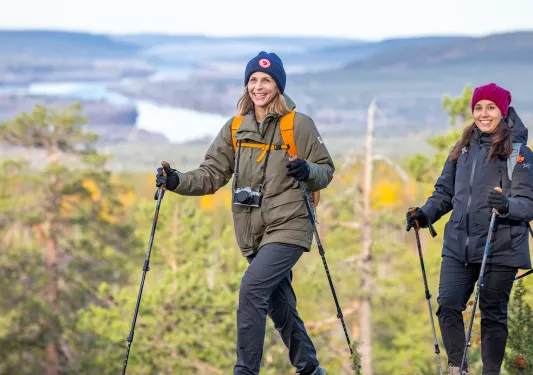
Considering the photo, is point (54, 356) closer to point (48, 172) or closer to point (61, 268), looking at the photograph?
point (61, 268)

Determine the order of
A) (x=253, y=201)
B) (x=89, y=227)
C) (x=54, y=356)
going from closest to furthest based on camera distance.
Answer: (x=253, y=201), (x=54, y=356), (x=89, y=227)

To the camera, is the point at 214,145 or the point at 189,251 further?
the point at 189,251

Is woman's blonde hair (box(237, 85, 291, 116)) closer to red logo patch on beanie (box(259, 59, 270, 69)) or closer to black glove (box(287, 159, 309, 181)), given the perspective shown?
red logo patch on beanie (box(259, 59, 270, 69))

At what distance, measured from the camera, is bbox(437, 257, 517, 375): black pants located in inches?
238

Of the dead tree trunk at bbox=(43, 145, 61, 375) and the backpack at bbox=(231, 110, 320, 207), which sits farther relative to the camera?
the dead tree trunk at bbox=(43, 145, 61, 375)

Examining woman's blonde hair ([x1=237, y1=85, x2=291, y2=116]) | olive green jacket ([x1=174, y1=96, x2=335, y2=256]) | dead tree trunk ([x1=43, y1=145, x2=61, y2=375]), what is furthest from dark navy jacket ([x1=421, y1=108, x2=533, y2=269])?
dead tree trunk ([x1=43, y1=145, x2=61, y2=375])

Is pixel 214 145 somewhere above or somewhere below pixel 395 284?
above

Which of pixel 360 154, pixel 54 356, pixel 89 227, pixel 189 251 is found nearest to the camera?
pixel 189 251

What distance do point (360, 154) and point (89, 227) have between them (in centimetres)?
1037

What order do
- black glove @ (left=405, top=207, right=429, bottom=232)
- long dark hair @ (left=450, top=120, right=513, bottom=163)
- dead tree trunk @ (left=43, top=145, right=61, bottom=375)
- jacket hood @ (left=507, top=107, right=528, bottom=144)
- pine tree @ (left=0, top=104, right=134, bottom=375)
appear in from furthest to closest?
pine tree @ (left=0, top=104, right=134, bottom=375)
dead tree trunk @ (left=43, top=145, right=61, bottom=375)
black glove @ (left=405, top=207, right=429, bottom=232)
jacket hood @ (left=507, top=107, right=528, bottom=144)
long dark hair @ (left=450, top=120, right=513, bottom=163)

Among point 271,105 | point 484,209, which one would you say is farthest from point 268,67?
point 484,209

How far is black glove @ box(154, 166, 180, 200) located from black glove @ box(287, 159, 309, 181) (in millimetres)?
774

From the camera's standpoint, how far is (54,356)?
3209 centimetres

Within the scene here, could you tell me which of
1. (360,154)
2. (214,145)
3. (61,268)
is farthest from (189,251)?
(214,145)
